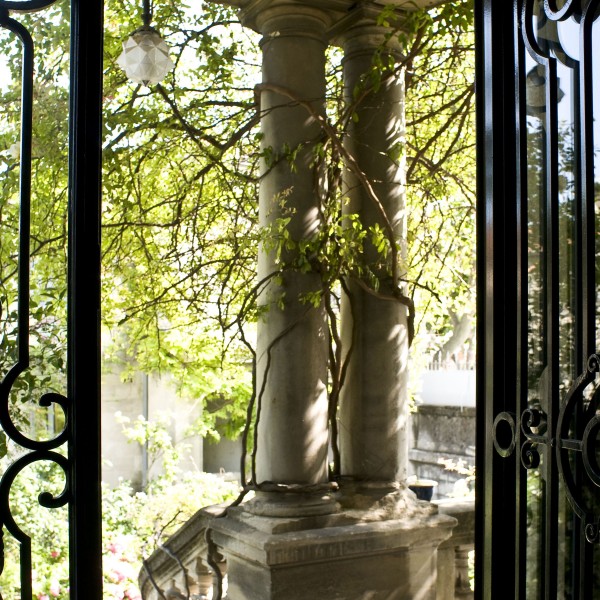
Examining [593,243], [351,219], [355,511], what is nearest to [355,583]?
[355,511]

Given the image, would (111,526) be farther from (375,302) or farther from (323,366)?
(375,302)

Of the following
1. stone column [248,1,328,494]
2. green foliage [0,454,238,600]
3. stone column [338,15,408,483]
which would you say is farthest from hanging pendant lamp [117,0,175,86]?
green foliage [0,454,238,600]

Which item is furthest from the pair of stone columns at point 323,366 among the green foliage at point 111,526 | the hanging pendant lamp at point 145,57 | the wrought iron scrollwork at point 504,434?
the wrought iron scrollwork at point 504,434

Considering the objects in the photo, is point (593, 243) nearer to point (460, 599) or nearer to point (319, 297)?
point (319, 297)

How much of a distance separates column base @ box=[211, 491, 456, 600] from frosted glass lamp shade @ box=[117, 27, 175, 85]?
1.91 meters

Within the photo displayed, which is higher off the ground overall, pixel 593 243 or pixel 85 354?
pixel 593 243

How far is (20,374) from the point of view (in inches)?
67.5

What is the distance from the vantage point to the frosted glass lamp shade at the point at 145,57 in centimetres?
324

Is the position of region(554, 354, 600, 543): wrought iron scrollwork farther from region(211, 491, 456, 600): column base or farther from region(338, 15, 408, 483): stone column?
region(338, 15, 408, 483): stone column

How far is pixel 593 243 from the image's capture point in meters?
1.62

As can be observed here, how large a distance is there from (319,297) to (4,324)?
6.81 feet

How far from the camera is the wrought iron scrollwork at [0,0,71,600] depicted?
5.51 ft

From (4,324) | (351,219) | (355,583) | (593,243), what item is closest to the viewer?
(593,243)

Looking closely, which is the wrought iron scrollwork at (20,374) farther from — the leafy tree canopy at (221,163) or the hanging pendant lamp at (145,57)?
the leafy tree canopy at (221,163)
